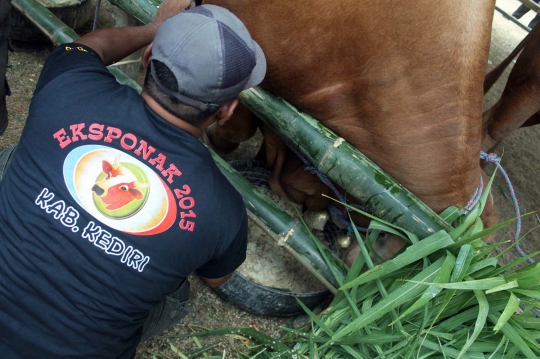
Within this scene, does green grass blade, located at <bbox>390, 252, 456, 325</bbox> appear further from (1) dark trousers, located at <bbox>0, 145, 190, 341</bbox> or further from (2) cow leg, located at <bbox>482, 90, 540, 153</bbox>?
(2) cow leg, located at <bbox>482, 90, 540, 153</bbox>

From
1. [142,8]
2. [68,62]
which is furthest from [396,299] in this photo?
[142,8]

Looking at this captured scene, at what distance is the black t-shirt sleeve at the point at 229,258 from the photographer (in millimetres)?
1360

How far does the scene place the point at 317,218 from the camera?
2.27 meters

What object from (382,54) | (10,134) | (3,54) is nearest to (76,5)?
(10,134)

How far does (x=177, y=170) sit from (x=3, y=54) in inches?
34.8

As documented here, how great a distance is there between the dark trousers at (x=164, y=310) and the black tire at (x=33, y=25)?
51.8 inches

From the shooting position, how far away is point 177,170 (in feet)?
3.89

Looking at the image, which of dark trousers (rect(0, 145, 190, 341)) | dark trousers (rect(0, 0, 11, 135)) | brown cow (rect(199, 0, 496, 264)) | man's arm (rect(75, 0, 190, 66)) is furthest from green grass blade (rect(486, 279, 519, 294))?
dark trousers (rect(0, 0, 11, 135))

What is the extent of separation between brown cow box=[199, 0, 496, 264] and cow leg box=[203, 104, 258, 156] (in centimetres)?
45

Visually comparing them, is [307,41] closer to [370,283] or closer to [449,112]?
[449,112]

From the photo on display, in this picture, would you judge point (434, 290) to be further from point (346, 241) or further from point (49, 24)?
point (49, 24)

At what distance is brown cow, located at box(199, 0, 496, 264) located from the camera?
1.63 meters

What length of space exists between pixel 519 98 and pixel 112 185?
7.52 ft

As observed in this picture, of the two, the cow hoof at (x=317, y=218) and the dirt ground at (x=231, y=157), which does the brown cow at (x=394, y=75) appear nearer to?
the dirt ground at (x=231, y=157)
